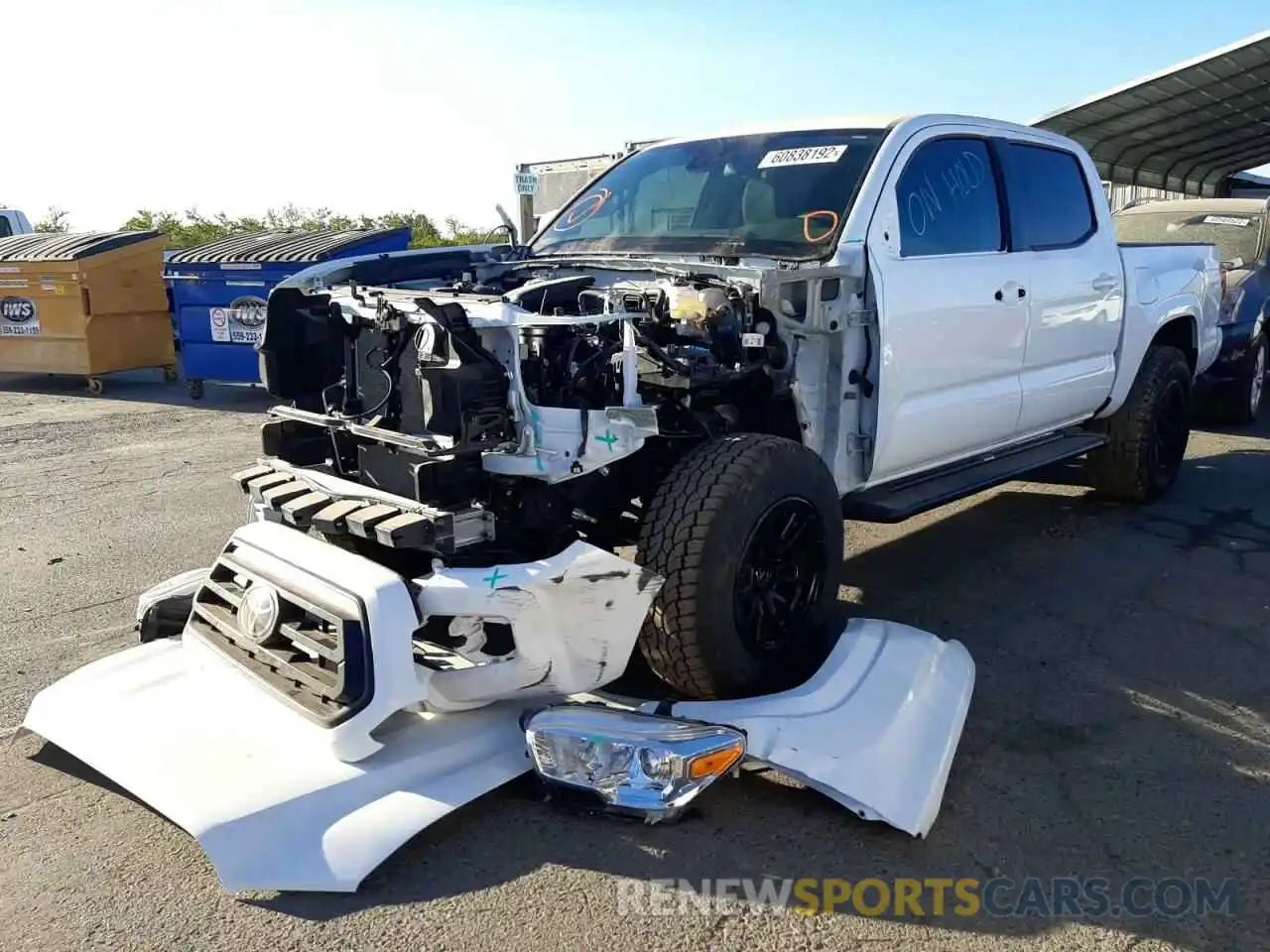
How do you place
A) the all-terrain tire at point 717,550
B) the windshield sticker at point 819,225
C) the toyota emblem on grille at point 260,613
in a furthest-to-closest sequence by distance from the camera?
the windshield sticker at point 819,225, the all-terrain tire at point 717,550, the toyota emblem on grille at point 260,613

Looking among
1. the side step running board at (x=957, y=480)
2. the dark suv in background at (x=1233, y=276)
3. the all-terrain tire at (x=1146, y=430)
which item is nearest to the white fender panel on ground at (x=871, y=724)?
the side step running board at (x=957, y=480)

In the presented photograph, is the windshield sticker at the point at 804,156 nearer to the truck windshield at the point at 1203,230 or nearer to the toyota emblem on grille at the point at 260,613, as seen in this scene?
the toyota emblem on grille at the point at 260,613

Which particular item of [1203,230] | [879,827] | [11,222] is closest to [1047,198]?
[879,827]

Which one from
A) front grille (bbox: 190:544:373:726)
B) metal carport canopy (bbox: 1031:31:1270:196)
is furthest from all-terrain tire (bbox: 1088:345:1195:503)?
metal carport canopy (bbox: 1031:31:1270:196)

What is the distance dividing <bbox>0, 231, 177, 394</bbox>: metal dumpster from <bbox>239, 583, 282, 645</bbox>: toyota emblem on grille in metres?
10.2

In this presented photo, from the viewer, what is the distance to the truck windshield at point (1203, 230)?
9859 mm

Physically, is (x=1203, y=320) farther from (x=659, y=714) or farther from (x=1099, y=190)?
(x=659, y=714)

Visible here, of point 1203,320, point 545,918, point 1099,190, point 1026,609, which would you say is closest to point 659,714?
point 545,918

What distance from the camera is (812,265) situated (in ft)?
13.4

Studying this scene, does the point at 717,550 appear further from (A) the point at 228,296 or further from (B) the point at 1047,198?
(A) the point at 228,296

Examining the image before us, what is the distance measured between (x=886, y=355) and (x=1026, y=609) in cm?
143

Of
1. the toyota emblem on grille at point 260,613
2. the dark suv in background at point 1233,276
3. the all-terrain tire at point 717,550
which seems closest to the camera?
the toyota emblem on grille at point 260,613

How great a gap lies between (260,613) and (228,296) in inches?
356

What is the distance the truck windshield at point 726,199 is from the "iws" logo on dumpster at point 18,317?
31.9 feet
